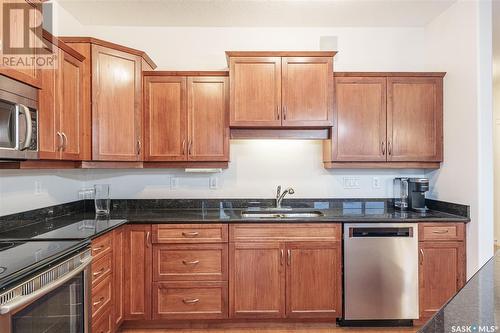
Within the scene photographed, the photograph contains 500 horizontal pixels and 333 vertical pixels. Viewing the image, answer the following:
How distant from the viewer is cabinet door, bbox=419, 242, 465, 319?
101 inches

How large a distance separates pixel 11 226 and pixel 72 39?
1.46 m

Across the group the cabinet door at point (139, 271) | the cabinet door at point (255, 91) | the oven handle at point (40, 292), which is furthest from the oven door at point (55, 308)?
the cabinet door at point (255, 91)

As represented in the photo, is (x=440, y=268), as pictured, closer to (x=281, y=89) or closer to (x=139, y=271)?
(x=281, y=89)

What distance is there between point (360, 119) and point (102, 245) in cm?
235

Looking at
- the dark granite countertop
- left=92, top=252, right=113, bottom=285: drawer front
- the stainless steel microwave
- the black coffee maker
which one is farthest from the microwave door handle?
the black coffee maker

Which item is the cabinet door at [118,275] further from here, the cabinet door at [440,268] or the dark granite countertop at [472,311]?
the cabinet door at [440,268]

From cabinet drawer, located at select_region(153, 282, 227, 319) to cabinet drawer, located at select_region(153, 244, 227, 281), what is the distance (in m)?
0.06

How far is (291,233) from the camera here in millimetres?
2555

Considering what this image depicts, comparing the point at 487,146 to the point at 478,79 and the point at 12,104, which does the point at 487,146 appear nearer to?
the point at 478,79

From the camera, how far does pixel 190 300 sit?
2545mm

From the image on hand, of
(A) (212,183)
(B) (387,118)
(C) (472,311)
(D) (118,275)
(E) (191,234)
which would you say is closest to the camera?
(C) (472,311)

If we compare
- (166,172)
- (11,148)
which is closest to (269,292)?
(166,172)

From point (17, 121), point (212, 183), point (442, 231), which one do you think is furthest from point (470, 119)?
point (17, 121)

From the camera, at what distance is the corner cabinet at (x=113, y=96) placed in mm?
2461
